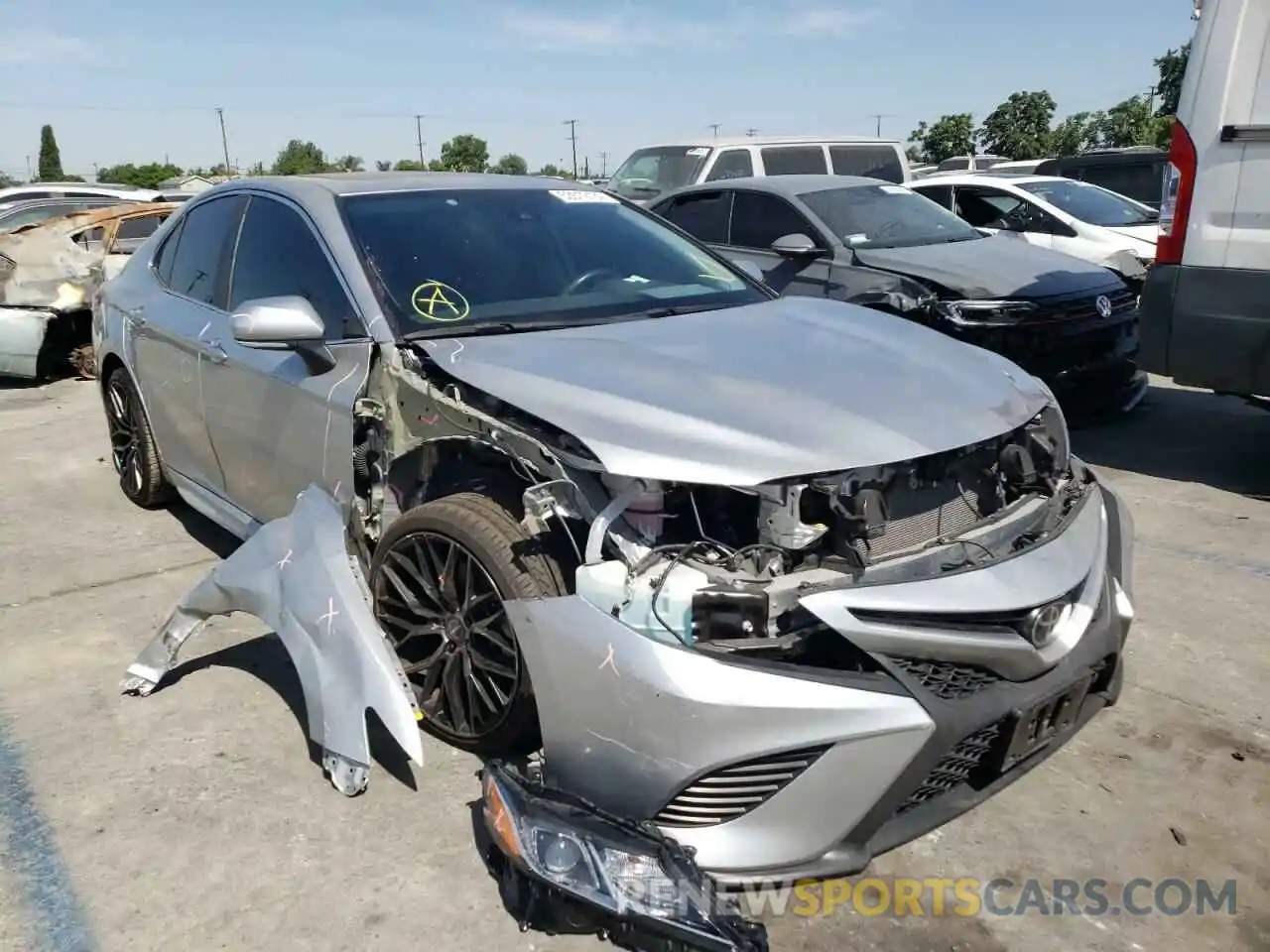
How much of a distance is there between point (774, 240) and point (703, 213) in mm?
851

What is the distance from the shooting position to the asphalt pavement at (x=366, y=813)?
246 centimetres

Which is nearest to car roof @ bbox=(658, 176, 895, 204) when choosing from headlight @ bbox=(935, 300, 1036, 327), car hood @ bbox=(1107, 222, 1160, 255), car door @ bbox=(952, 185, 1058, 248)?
headlight @ bbox=(935, 300, 1036, 327)

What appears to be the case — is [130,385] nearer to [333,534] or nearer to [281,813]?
[333,534]

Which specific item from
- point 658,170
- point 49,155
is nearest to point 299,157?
point 49,155

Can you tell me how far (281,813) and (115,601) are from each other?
6.45 ft

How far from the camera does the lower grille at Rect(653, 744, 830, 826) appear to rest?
2.27m

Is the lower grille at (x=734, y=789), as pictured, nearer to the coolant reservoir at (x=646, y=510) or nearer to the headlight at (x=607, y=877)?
the headlight at (x=607, y=877)

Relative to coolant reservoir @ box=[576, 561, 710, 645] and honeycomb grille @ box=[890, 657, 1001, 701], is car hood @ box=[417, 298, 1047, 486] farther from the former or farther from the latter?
honeycomb grille @ box=[890, 657, 1001, 701]

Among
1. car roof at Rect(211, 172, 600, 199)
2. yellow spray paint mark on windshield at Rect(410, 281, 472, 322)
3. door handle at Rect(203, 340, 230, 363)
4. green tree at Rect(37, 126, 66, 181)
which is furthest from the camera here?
green tree at Rect(37, 126, 66, 181)

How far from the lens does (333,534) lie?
10.2 feet

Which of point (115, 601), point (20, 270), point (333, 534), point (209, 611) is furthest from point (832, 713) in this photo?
point (20, 270)

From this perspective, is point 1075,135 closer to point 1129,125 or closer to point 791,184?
point 1129,125

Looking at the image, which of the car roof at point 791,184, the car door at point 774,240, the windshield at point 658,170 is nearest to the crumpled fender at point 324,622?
the car door at point 774,240

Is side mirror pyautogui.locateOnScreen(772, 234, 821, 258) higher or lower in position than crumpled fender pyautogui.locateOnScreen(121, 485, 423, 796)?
higher
